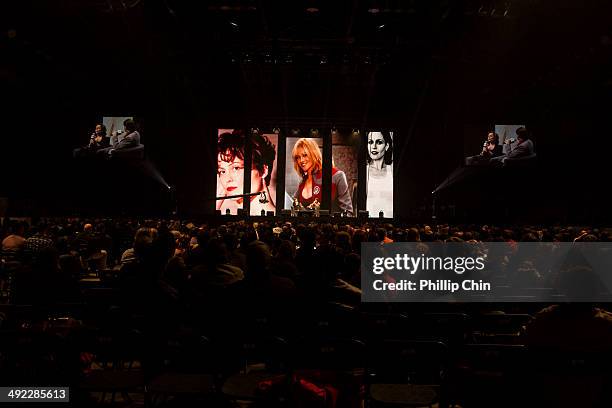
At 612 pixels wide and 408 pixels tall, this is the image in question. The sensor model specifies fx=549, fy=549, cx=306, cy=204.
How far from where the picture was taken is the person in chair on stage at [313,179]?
2212 centimetres

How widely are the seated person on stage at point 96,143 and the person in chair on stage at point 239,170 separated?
448cm

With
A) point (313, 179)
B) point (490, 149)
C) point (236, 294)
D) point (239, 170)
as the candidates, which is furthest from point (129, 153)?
point (236, 294)

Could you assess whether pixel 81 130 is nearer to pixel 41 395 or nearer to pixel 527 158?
pixel 527 158

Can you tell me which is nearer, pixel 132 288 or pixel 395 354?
pixel 395 354

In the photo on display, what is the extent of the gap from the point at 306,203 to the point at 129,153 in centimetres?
714

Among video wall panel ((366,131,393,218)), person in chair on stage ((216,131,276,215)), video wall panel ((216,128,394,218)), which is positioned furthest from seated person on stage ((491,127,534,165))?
person in chair on stage ((216,131,276,215))

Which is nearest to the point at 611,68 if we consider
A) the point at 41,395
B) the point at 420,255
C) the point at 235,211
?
the point at 420,255

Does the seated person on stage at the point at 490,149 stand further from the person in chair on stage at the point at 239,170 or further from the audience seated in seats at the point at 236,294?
the audience seated in seats at the point at 236,294

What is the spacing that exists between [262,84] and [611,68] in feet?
35.9

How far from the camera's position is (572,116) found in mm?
19578

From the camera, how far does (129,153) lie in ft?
69.6

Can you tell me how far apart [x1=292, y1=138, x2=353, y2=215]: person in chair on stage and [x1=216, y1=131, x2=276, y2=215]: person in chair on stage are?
3.84ft

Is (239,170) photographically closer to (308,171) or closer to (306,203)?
(308,171)

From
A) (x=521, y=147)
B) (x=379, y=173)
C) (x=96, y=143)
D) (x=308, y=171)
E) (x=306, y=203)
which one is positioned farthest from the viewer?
(x=308, y=171)
